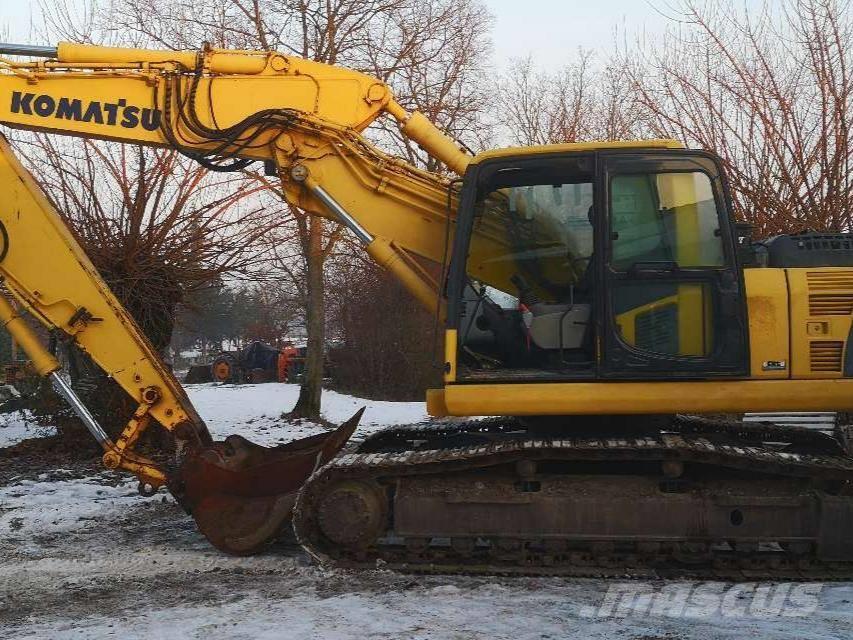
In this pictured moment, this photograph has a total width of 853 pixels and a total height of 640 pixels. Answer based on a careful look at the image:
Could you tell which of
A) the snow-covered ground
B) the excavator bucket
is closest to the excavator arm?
the excavator bucket

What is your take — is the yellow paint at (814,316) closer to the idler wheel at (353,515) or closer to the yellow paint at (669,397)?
the yellow paint at (669,397)

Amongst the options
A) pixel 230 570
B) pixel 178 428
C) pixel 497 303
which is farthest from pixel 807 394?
pixel 178 428

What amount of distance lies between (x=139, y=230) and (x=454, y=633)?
7.61 metres

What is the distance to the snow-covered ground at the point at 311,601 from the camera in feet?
14.7

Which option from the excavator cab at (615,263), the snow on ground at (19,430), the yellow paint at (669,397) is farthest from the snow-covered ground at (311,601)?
the snow on ground at (19,430)

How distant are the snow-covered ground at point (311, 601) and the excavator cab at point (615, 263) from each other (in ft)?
4.26

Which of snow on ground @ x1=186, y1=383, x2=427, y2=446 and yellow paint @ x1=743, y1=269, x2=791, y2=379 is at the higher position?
yellow paint @ x1=743, y1=269, x2=791, y2=379

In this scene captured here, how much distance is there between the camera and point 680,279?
5309 mm

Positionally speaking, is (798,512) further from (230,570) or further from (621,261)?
(230,570)

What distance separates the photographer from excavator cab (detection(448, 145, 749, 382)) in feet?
17.3

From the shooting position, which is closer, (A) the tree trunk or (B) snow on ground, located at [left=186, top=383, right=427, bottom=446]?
(B) snow on ground, located at [left=186, top=383, right=427, bottom=446]

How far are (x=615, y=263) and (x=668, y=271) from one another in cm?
33
